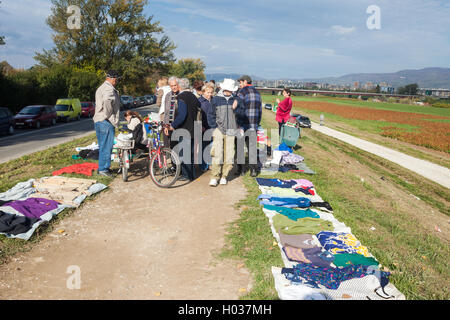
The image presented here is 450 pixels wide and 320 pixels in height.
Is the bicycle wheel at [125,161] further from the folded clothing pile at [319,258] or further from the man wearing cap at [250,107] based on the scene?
the folded clothing pile at [319,258]

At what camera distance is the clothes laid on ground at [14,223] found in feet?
14.8

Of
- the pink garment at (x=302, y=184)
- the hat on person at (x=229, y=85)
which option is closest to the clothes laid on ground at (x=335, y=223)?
the pink garment at (x=302, y=184)

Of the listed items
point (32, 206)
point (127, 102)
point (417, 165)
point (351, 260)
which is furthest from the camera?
point (127, 102)

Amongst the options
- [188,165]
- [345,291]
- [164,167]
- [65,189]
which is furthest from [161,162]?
[345,291]

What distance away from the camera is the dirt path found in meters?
3.45

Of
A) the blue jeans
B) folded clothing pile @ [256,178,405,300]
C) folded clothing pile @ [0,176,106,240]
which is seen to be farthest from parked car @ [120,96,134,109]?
folded clothing pile @ [256,178,405,300]

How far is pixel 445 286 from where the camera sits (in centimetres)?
410

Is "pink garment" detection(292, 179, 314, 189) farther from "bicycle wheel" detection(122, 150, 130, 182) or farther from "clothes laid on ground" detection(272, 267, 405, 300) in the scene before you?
"bicycle wheel" detection(122, 150, 130, 182)

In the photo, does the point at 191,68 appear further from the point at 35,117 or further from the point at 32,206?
the point at 32,206

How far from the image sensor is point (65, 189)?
6.18 m

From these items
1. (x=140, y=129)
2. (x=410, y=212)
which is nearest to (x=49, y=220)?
(x=140, y=129)

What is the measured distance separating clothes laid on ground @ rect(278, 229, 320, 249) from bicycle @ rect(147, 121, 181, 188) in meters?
3.05

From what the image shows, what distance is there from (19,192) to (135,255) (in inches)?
133
